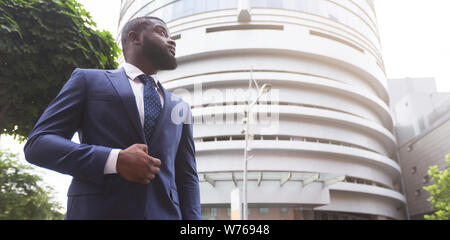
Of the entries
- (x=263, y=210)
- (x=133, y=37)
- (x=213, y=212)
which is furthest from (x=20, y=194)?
(x=133, y=37)

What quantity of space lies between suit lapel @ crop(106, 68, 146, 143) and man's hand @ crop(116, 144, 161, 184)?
0.82 ft

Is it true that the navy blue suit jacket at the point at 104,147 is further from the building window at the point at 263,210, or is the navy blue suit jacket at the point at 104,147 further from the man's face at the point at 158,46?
the building window at the point at 263,210

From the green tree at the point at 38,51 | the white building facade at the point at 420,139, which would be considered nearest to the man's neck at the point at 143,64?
→ the green tree at the point at 38,51

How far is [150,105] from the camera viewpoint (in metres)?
1.65

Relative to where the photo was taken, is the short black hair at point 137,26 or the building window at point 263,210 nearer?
the short black hair at point 137,26

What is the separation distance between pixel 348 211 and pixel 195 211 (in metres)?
26.4

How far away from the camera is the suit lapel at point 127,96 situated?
1.50 meters

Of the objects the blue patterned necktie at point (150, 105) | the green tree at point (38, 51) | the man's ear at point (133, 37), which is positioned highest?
the green tree at point (38, 51)

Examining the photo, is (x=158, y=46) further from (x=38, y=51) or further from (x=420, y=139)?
(x=420, y=139)

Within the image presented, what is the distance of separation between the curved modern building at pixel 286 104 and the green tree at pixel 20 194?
1029 cm

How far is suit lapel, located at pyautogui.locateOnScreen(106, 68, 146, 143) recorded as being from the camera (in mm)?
1499

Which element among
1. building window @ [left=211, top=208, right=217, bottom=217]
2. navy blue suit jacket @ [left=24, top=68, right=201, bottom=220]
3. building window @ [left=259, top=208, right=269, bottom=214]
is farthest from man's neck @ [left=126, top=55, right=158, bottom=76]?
building window @ [left=211, top=208, right=217, bottom=217]

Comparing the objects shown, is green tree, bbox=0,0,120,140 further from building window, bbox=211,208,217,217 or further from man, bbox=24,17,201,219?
building window, bbox=211,208,217,217
